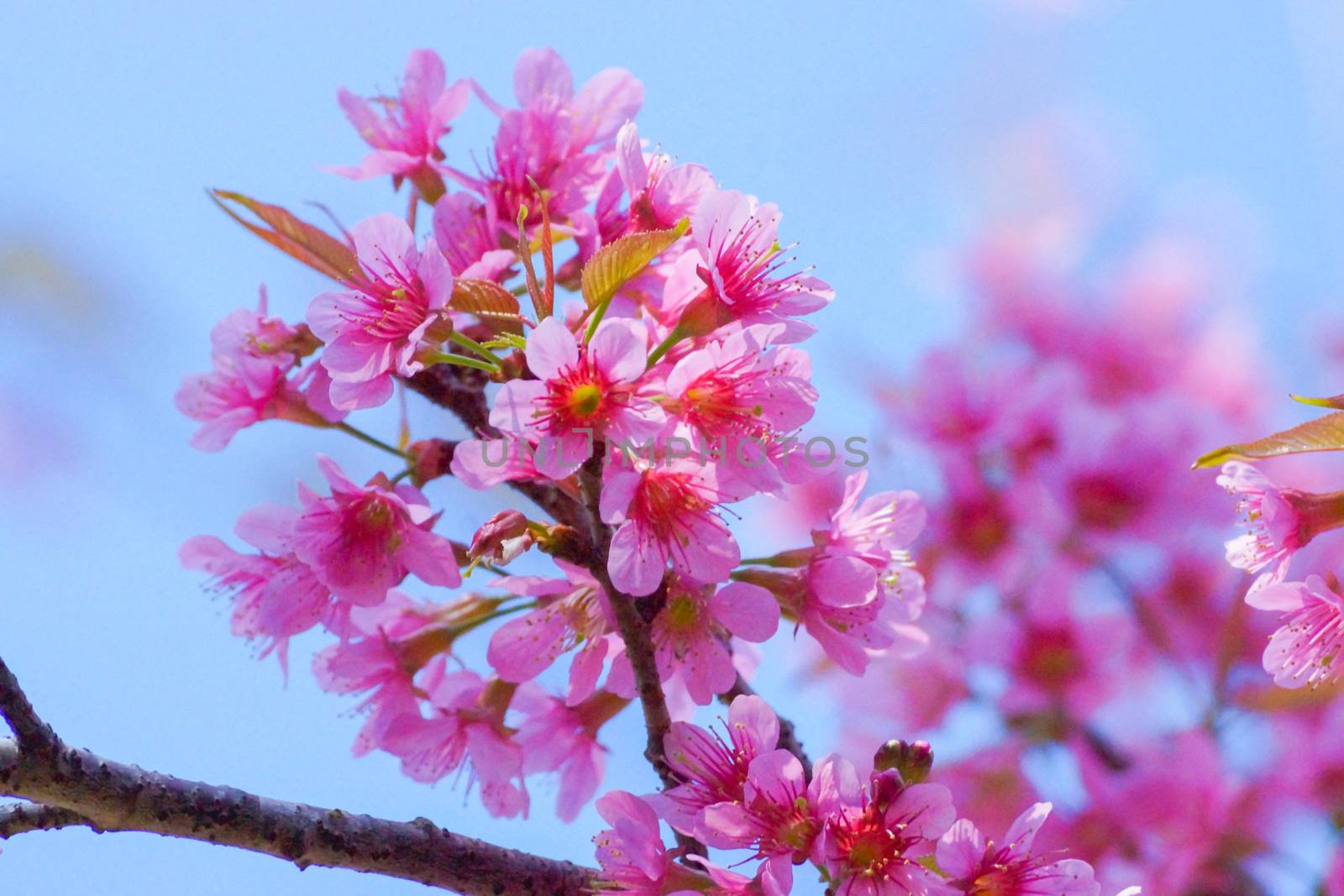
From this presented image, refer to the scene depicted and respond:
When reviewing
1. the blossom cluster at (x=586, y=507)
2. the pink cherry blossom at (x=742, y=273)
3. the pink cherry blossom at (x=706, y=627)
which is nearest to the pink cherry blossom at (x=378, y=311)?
the blossom cluster at (x=586, y=507)

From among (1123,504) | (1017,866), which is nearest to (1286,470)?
(1123,504)

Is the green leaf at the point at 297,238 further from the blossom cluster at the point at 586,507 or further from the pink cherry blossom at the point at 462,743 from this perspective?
the pink cherry blossom at the point at 462,743

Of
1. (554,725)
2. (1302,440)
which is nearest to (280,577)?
(554,725)

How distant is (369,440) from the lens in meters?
1.34

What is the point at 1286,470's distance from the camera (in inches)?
93.1

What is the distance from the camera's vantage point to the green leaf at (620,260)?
1.07 meters

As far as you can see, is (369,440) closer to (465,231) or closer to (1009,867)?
(465,231)

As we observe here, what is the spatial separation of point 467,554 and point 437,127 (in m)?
0.56

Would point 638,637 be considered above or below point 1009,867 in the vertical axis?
above

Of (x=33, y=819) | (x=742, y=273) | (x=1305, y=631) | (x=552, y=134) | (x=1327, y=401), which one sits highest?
(x=552, y=134)

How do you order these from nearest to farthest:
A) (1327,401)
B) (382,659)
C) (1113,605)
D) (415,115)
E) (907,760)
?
(1327,401) < (907,760) < (382,659) < (415,115) < (1113,605)

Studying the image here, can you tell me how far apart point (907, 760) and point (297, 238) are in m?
0.80

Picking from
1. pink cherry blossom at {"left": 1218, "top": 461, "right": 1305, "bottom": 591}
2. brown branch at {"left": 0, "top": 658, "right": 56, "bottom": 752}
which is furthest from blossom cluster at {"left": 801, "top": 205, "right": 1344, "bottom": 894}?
brown branch at {"left": 0, "top": 658, "right": 56, "bottom": 752}

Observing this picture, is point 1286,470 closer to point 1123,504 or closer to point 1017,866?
point 1123,504
